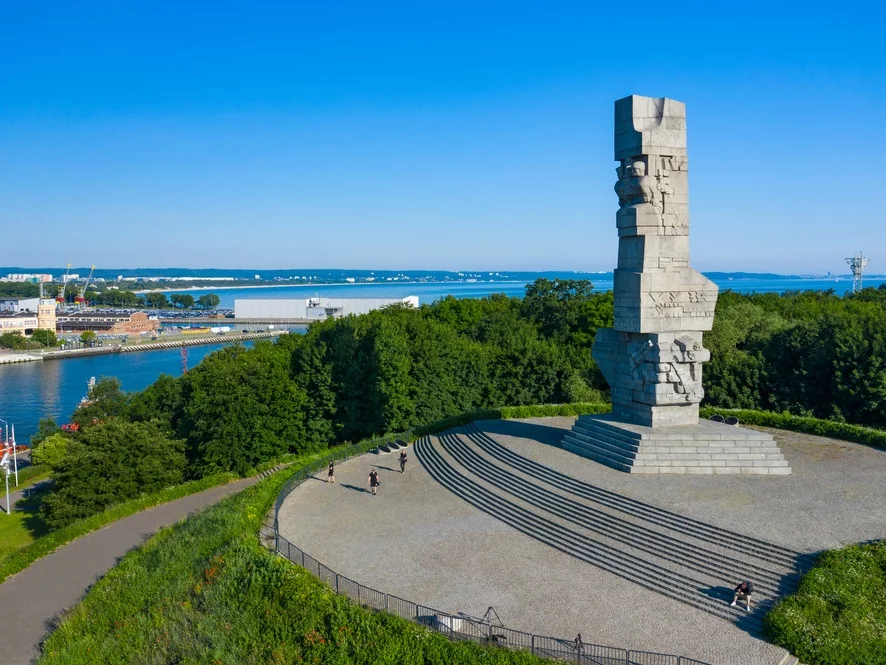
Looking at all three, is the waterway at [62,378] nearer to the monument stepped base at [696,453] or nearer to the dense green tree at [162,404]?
the dense green tree at [162,404]

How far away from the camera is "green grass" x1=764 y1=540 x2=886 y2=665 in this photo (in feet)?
46.6

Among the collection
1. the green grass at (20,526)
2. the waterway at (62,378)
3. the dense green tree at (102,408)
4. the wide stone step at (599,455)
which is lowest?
the waterway at (62,378)

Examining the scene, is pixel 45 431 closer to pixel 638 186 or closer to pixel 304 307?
pixel 638 186

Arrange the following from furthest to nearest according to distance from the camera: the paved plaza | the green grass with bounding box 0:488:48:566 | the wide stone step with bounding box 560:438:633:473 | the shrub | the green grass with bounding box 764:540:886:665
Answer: the shrub
the green grass with bounding box 0:488:48:566
the wide stone step with bounding box 560:438:633:473
the paved plaza
the green grass with bounding box 764:540:886:665

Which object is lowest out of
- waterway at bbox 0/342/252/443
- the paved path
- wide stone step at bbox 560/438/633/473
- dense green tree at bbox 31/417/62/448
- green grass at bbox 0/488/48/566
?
waterway at bbox 0/342/252/443

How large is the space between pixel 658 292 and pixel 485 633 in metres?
15.1

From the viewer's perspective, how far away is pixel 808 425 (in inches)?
1243

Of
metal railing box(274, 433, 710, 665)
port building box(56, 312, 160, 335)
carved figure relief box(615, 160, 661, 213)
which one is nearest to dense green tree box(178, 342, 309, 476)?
metal railing box(274, 433, 710, 665)

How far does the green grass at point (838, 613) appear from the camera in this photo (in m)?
14.2

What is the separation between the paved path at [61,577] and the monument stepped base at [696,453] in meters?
18.2

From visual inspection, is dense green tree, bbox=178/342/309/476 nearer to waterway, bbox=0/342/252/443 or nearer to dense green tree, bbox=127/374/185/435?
dense green tree, bbox=127/374/185/435

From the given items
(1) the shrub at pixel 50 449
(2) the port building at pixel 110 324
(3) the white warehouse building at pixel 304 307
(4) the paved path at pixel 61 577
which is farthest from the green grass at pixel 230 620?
(2) the port building at pixel 110 324

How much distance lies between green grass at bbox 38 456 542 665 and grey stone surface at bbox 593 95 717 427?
14.1m

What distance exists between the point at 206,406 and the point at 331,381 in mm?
6902
